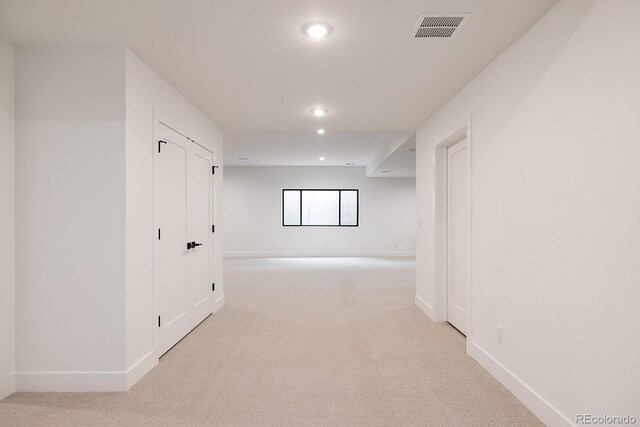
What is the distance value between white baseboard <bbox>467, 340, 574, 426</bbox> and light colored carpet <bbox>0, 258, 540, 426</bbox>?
55 mm

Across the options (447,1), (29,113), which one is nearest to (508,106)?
(447,1)

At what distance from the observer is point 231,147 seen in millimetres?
8344

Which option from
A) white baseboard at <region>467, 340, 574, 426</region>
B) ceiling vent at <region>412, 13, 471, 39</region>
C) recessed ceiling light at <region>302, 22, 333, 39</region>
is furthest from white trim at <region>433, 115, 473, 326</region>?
recessed ceiling light at <region>302, 22, 333, 39</region>

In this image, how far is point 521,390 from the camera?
2523mm

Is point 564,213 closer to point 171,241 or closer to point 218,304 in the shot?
point 171,241

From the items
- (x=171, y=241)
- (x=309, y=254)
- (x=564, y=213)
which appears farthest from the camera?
(x=309, y=254)

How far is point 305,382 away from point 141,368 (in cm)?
124

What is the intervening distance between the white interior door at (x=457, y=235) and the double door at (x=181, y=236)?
2.80 m

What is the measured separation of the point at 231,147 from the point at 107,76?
563 centimetres

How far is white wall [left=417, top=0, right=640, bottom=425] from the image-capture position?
171 centimetres

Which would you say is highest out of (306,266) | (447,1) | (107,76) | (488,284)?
(447,1)

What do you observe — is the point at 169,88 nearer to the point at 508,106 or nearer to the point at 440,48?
the point at 440,48

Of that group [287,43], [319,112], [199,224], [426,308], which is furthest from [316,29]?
[426,308]

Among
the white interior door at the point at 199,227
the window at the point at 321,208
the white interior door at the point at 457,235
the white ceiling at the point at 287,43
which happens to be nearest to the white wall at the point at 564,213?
the white ceiling at the point at 287,43
